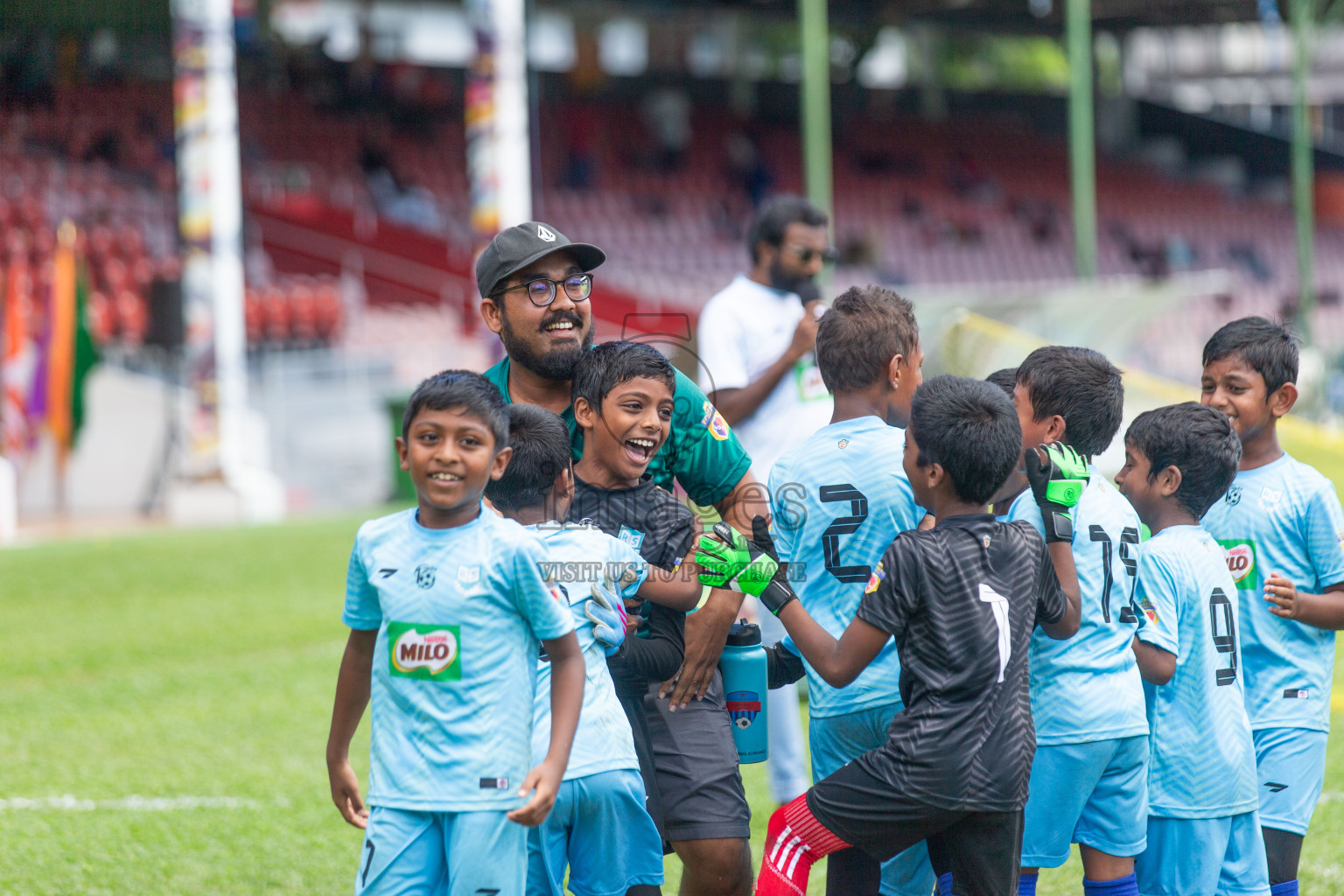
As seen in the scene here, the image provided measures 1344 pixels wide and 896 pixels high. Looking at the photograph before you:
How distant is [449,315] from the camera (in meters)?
21.4

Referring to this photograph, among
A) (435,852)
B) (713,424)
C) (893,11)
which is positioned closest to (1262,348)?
(713,424)

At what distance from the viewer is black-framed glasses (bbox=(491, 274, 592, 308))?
3.65m

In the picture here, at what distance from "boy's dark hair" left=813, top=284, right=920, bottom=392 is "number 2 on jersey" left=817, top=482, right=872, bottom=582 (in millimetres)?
287

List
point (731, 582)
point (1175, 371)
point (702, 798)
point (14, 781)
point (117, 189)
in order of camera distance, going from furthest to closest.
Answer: point (117, 189), point (1175, 371), point (14, 781), point (702, 798), point (731, 582)

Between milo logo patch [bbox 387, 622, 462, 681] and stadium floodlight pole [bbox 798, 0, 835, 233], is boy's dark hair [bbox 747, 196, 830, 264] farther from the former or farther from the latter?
stadium floodlight pole [bbox 798, 0, 835, 233]

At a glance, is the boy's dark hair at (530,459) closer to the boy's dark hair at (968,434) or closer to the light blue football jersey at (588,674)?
the light blue football jersey at (588,674)

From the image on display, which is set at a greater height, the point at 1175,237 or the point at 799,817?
the point at 1175,237

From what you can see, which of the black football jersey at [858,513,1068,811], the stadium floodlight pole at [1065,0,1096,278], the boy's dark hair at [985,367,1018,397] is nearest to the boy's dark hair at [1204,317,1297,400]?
the boy's dark hair at [985,367,1018,397]

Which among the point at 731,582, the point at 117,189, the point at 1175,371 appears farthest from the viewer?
the point at 117,189

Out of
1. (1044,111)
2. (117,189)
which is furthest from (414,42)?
(1044,111)

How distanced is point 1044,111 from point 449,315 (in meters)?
21.2

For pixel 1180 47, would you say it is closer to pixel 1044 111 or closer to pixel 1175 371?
pixel 1044 111

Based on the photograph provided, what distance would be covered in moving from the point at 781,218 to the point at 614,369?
213 centimetres

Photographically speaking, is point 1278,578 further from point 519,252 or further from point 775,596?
point 519,252
